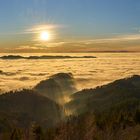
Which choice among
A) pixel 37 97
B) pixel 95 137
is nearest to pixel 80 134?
pixel 95 137

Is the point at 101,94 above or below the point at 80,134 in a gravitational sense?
below

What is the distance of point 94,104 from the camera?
12081 centimetres

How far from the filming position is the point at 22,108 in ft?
402

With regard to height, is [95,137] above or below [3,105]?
above

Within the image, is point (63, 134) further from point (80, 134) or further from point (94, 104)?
point (94, 104)

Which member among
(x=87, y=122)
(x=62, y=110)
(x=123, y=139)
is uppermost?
(x=87, y=122)

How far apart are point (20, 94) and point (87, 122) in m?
124

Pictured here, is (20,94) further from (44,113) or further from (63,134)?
(63,134)

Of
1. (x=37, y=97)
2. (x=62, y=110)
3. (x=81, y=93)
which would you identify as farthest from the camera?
(x=81, y=93)

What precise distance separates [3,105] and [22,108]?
8025 millimetres

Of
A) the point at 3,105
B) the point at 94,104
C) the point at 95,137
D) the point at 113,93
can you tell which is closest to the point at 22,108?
the point at 3,105

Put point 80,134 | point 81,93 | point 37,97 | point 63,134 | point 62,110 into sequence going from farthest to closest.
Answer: point 81,93 → point 37,97 → point 62,110 → point 80,134 → point 63,134

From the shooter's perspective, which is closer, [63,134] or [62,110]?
[63,134]

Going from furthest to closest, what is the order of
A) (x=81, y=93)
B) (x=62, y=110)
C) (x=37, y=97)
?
(x=81, y=93), (x=37, y=97), (x=62, y=110)
